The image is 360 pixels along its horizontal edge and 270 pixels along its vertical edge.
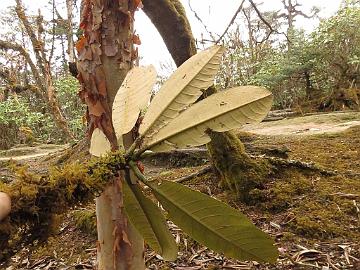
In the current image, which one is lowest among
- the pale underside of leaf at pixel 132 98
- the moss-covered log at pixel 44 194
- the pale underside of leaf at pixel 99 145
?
the moss-covered log at pixel 44 194

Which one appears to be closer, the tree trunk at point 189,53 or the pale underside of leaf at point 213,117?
the pale underside of leaf at point 213,117

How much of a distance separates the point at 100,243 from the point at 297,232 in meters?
0.80

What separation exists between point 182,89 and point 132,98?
68 mm

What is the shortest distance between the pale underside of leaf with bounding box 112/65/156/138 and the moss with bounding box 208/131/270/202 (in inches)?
47.2

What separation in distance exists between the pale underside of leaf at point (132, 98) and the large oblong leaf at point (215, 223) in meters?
0.09

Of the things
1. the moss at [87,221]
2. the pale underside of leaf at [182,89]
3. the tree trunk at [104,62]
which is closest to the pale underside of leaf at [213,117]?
the pale underside of leaf at [182,89]

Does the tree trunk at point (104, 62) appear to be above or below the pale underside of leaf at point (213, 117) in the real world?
above

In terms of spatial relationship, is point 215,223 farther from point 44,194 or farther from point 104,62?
point 104,62

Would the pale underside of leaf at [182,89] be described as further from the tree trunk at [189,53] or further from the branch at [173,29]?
the branch at [173,29]

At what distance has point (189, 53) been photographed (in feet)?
5.80

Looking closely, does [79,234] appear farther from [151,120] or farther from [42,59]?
[42,59]

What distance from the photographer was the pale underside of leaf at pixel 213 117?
15.3 inches

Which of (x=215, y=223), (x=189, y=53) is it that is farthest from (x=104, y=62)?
(x=189, y=53)

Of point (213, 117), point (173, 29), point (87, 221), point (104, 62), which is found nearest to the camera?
point (213, 117)
